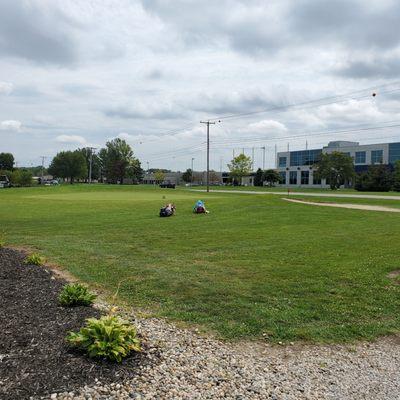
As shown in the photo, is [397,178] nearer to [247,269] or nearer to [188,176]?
[247,269]

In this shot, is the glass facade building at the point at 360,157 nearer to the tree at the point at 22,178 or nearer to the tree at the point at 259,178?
the tree at the point at 259,178

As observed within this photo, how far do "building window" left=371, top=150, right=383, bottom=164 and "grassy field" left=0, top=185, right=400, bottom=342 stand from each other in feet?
259

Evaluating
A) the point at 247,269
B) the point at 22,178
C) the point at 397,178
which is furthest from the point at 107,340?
the point at 22,178

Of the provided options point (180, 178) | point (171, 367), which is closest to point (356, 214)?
point (171, 367)

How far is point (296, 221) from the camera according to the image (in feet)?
66.9

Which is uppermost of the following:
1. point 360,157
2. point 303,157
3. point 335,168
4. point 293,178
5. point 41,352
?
point 303,157

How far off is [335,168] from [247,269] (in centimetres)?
6722

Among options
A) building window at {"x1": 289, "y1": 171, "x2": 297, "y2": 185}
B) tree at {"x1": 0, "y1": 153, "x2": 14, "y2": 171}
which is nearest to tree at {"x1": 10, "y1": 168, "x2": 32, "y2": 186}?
tree at {"x1": 0, "y1": 153, "x2": 14, "y2": 171}

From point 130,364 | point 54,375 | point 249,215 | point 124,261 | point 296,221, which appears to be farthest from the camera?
point 249,215

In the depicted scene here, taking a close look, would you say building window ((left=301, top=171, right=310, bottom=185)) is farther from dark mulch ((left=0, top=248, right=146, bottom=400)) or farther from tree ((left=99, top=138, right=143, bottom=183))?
dark mulch ((left=0, top=248, right=146, bottom=400))

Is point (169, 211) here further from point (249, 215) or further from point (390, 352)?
point (390, 352)

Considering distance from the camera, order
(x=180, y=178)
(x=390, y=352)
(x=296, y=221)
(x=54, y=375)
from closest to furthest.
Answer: (x=54, y=375) < (x=390, y=352) < (x=296, y=221) < (x=180, y=178)

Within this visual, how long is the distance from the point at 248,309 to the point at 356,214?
1843cm

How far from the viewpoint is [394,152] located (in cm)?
9031
